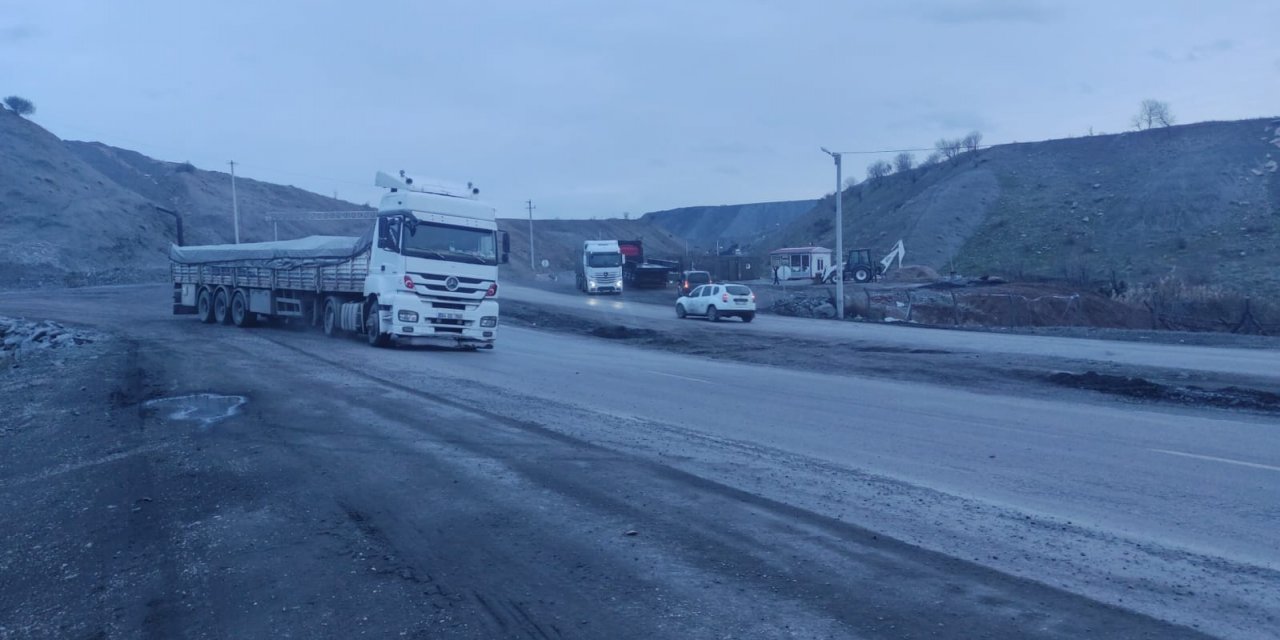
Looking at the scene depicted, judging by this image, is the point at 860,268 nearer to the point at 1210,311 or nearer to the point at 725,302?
the point at 1210,311

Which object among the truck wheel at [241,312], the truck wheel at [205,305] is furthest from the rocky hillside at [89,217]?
the truck wheel at [241,312]

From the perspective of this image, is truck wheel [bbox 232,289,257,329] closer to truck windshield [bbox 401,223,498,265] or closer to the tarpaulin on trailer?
the tarpaulin on trailer

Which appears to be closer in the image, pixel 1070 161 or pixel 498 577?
pixel 498 577

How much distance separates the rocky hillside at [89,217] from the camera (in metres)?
72.5

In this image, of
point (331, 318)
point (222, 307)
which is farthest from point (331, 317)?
point (222, 307)

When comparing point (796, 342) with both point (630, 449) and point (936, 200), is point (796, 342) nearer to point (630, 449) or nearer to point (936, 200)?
point (630, 449)

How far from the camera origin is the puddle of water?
13.6 metres

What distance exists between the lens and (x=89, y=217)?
80812 mm

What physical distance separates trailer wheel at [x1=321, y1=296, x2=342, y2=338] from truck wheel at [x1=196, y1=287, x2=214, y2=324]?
7.75m

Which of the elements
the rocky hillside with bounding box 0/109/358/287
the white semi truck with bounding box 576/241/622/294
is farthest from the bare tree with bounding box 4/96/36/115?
the white semi truck with bounding box 576/241/622/294

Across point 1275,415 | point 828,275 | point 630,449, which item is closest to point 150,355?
point 630,449

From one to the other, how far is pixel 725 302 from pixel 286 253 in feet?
59.7

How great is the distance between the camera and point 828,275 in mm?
70688

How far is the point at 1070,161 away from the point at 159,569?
3899 inches
